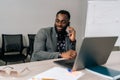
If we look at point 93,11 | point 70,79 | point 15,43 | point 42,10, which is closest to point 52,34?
point 93,11

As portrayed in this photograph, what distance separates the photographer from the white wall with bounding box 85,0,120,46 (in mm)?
1916

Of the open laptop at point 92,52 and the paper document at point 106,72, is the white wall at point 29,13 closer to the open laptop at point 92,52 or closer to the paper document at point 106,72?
the open laptop at point 92,52

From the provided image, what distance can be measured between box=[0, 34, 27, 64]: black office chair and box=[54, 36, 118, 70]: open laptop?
106 inches

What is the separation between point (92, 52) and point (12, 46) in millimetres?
3115

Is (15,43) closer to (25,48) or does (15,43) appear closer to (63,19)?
(25,48)

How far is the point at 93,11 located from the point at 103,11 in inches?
3.9

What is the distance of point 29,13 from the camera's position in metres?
4.60

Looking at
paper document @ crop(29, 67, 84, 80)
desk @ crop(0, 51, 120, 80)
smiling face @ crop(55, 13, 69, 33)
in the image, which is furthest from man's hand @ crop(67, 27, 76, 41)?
paper document @ crop(29, 67, 84, 80)

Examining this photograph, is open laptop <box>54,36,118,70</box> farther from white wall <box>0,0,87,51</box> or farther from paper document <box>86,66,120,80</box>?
white wall <box>0,0,87,51</box>

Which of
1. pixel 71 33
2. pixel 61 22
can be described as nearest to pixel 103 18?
pixel 71 33

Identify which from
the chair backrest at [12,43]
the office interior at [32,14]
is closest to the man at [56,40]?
the office interior at [32,14]

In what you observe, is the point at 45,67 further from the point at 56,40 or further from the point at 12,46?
the point at 12,46

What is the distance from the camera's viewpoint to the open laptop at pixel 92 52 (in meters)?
1.33

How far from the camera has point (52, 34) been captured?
222 cm
